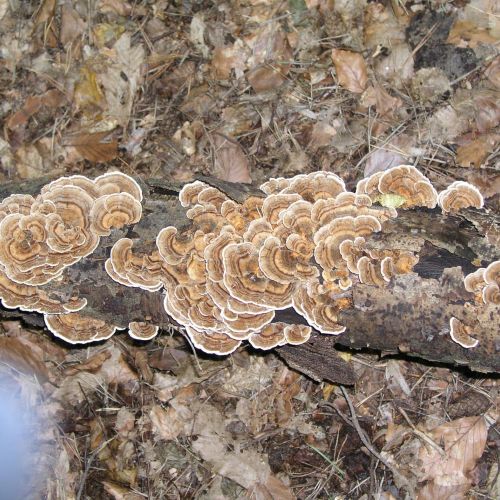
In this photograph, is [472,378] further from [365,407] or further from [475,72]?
[475,72]

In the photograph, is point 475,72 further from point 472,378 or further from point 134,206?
point 134,206

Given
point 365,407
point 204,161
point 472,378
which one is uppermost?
point 204,161

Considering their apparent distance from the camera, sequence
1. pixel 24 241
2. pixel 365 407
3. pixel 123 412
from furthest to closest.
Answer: pixel 123 412 < pixel 365 407 < pixel 24 241

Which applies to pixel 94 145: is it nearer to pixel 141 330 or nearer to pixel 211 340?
pixel 141 330

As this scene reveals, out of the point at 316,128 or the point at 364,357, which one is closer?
the point at 364,357

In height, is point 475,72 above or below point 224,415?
above

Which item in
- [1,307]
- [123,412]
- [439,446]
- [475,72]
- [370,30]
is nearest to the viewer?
[1,307]

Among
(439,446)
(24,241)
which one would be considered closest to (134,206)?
(24,241)
